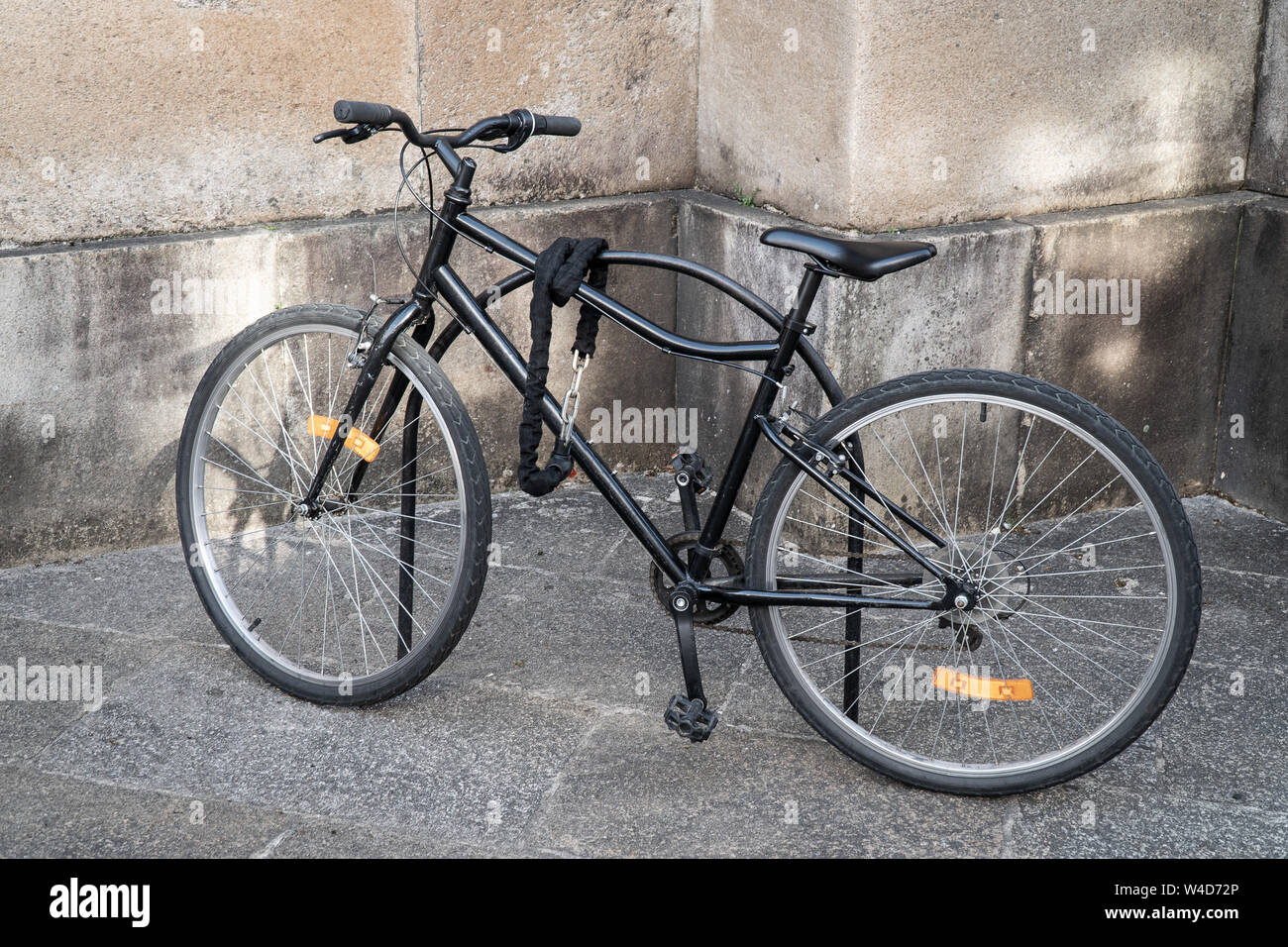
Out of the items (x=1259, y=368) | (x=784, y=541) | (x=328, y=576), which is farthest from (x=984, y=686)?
(x=1259, y=368)

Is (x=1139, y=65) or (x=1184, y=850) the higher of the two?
(x=1139, y=65)

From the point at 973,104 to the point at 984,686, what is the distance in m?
1.94

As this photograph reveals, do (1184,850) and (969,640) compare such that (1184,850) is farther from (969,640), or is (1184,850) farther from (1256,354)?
(1256,354)

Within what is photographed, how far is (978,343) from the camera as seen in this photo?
174 inches

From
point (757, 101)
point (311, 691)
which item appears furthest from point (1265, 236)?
point (311, 691)

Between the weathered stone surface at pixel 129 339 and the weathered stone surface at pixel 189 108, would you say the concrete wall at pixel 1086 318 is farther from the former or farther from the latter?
the weathered stone surface at pixel 189 108

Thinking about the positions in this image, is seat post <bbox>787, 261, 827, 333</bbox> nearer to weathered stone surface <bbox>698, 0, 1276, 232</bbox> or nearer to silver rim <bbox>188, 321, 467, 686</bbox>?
silver rim <bbox>188, 321, 467, 686</bbox>

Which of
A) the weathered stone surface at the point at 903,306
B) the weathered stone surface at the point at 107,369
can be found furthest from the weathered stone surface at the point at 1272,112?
the weathered stone surface at the point at 107,369

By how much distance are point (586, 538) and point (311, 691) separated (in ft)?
4.25

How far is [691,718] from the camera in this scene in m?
3.19

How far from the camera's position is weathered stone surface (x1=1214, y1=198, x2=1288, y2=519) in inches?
183

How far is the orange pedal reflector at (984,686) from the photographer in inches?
124

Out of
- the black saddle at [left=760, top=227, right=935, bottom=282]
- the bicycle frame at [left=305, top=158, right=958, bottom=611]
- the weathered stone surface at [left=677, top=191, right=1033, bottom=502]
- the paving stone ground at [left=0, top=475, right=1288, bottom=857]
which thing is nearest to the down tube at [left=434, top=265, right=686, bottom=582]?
the bicycle frame at [left=305, top=158, right=958, bottom=611]
